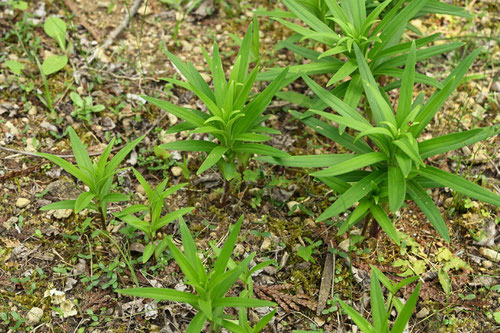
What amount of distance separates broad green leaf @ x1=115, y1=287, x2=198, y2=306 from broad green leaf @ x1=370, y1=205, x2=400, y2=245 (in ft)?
3.55

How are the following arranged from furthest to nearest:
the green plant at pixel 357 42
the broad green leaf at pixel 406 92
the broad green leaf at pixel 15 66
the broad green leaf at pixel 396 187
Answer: the broad green leaf at pixel 15 66 → the green plant at pixel 357 42 → the broad green leaf at pixel 406 92 → the broad green leaf at pixel 396 187

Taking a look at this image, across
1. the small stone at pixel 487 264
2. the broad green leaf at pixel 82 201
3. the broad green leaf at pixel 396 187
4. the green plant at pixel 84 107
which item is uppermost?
the broad green leaf at pixel 396 187

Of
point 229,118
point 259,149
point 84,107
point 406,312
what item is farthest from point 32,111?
point 406,312

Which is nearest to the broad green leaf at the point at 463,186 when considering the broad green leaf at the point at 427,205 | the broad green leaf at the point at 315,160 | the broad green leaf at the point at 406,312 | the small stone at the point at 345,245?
the broad green leaf at the point at 427,205

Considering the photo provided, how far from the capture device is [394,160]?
8.89 feet

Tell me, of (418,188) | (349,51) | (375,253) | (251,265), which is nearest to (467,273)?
(375,253)

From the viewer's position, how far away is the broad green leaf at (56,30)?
4035 millimetres

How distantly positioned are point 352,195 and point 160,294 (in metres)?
1.14

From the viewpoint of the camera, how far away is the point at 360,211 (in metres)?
2.75

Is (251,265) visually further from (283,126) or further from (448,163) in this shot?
(448,163)

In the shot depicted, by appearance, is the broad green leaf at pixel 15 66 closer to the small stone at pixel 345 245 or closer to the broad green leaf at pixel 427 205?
the small stone at pixel 345 245

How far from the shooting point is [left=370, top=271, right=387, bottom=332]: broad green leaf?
248 centimetres

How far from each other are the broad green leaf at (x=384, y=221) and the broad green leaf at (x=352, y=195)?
0.14m

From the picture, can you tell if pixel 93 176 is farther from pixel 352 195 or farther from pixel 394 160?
pixel 394 160
